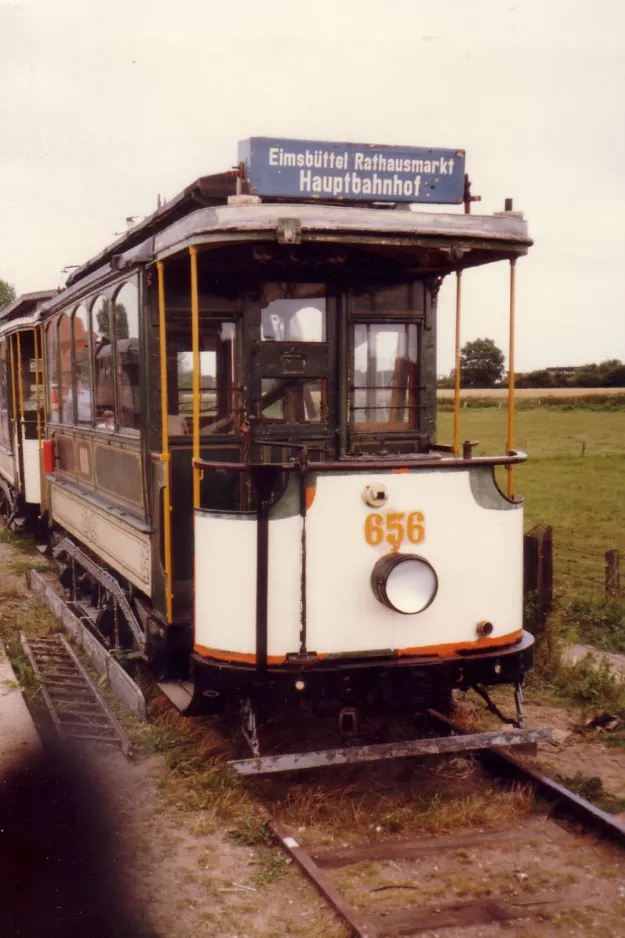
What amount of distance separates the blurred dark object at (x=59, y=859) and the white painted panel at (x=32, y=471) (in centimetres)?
655

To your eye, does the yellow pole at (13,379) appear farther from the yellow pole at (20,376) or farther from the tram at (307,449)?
the tram at (307,449)

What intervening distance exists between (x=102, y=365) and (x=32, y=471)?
5122mm

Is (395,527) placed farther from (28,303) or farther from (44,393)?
(28,303)

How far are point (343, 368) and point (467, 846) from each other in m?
2.79

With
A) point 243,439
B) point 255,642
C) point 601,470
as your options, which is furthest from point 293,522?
point 601,470

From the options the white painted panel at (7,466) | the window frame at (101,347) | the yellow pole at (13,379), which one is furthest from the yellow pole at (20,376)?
the window frame at (101,347)

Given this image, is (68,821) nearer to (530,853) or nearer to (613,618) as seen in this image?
(530,853)

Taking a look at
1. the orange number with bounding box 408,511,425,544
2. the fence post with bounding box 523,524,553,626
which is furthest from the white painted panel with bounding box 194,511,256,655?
the fence post with bounding box 523,524,553,626

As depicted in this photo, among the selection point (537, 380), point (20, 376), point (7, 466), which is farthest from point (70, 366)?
point (537, 380)

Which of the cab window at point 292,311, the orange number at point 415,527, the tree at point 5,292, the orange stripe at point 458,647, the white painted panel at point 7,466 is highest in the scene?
the tree at point 5,292

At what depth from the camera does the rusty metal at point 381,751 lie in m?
4.68

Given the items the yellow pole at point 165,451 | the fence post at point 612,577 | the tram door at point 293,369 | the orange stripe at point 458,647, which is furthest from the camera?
the fence post at point 612,577

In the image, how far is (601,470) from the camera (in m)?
23.3

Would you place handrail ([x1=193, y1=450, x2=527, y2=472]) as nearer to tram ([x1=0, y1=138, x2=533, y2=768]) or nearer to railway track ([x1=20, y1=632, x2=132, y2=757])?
tram ([x1=0, y1=138, x2=533, y2=768])
